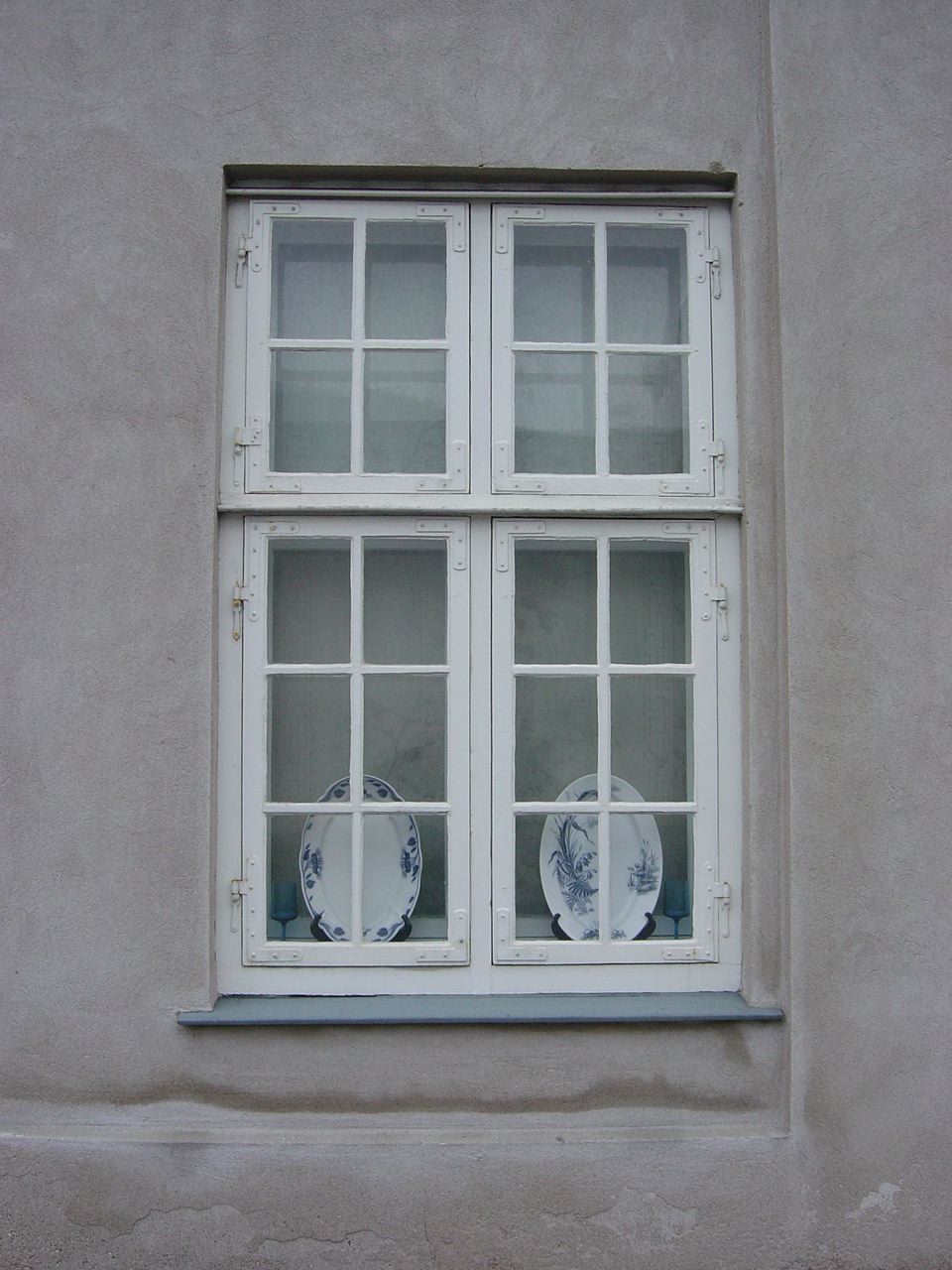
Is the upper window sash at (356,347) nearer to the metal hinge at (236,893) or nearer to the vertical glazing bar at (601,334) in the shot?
the vertical glazing bar at (601,334)

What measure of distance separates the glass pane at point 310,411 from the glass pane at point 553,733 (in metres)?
0.94

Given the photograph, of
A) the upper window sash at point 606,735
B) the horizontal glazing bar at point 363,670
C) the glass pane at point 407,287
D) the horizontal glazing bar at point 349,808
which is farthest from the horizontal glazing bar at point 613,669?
the glass pane at point 407,287

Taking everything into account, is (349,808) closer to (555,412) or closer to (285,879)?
(285,879)

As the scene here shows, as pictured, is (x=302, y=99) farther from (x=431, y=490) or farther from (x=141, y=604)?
(x=141, y=604)

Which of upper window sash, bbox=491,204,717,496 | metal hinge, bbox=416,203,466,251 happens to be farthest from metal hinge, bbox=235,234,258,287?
upper window sash, bbox=491,204,717,496

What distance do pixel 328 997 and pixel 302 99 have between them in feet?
8.88

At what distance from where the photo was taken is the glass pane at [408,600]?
3035 millimetres

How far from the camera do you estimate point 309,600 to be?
3.04 m

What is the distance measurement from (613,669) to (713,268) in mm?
1304

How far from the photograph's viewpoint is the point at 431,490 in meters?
3.00

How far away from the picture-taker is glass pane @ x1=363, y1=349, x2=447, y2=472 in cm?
306

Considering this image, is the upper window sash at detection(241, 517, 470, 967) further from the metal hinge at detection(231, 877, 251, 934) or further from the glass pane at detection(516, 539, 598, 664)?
the glass pane at detection(516, 539, 598, 664)

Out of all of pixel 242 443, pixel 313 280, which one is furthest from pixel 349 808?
pixel 313 280

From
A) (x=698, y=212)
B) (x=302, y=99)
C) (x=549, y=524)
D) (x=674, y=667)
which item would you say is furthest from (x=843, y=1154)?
(x=302, y=99)
